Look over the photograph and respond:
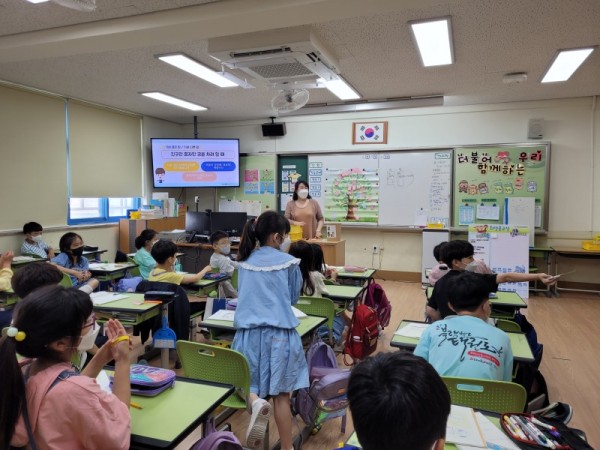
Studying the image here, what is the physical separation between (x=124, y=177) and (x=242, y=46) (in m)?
4.43

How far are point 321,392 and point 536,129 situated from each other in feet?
18.6

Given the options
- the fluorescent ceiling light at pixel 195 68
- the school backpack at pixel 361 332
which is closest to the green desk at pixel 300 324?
the school backpack at pixel 361 332

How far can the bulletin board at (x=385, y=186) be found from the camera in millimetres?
6848

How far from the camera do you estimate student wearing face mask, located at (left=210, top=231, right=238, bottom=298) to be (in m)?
4.26

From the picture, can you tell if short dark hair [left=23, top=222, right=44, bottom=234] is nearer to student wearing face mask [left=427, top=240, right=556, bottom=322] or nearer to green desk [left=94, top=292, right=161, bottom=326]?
green desk [left=94, top=292, right=161, bottom=326]

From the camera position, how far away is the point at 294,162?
783 cm

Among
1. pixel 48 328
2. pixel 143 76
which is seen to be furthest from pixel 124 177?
pixel 48 328

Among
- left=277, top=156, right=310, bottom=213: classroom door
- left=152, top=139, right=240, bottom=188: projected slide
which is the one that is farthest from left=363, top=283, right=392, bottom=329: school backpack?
left=152, top=139, right=240, bottom=188: projected slide

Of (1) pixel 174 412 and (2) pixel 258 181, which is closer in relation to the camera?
(1) pixel 174 412

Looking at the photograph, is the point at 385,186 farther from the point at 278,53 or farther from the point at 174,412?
the point at 174,412

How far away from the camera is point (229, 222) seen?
6.61 metres

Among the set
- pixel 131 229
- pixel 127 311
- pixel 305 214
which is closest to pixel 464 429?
pixel 127 311

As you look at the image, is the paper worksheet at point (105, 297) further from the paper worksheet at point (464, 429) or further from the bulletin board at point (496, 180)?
the bulletin board at point (496, 180)

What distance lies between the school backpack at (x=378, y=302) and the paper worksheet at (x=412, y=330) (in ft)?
5.53
